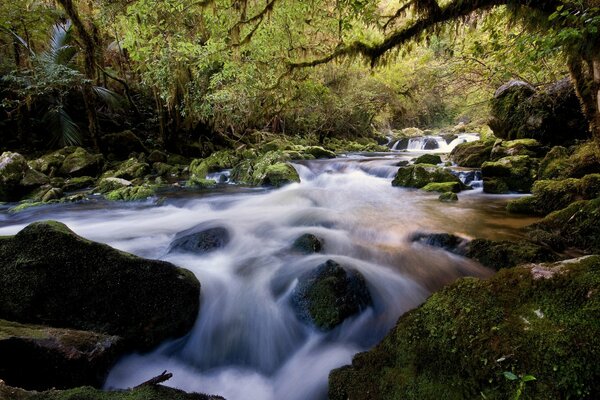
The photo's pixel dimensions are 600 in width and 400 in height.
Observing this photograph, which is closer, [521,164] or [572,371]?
[572,371]

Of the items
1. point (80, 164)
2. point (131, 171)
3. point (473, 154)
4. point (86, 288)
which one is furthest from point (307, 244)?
point (80, 164)

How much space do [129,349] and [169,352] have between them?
1.17 feet

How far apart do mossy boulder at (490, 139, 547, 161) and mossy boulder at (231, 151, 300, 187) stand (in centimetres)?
615

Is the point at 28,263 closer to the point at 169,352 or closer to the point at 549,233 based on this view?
the point at 169,352

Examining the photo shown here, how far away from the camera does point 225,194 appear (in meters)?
9.61

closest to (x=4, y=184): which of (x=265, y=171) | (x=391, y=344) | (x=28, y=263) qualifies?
(x=265, y=171)

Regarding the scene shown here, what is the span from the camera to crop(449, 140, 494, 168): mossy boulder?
35.6 feet

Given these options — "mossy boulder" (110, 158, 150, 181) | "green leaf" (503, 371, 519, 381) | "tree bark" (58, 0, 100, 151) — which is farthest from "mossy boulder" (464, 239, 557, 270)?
"tree bark" (58, 0, 100, 151)

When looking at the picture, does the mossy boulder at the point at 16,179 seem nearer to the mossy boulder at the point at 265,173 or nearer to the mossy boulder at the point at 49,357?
the mossy boulder at the point at 265,173

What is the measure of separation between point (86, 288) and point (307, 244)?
275 centimetres

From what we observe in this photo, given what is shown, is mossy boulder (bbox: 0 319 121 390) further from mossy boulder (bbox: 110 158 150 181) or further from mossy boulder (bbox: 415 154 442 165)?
mossy boulder (bbox: 415 154 442 165)

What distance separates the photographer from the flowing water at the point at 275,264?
2.97 m

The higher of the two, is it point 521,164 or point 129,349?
point 521,164

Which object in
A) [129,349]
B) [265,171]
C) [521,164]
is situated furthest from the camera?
[265,171]
